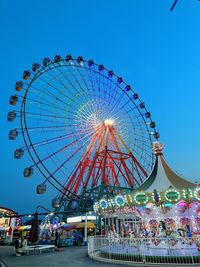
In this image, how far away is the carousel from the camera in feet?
28.4

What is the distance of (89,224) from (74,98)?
13.6 meters

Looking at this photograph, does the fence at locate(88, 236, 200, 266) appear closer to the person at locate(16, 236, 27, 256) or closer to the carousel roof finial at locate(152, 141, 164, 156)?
the person at locate(16, 236, 27, 256)

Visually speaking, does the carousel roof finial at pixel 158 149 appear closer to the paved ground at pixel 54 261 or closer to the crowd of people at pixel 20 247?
the paved ground at pixel 54 261

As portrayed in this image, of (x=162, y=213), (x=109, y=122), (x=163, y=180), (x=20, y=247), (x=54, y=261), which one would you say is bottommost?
(x=54, y=261)

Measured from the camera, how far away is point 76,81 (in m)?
19.2

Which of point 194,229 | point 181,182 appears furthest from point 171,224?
point 181,182

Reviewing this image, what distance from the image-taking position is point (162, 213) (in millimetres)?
11383

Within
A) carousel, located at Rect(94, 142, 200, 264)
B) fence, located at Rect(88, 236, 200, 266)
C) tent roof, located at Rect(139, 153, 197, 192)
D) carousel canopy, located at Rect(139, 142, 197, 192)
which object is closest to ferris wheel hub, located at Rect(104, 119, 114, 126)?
carousel, located at Rect(94, 142, 200, 264)

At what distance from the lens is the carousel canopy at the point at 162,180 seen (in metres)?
11.2

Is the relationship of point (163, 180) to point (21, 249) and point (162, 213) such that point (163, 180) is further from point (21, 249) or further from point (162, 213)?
point (21, 249)

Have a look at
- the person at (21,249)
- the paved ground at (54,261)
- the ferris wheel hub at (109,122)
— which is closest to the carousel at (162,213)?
the paved ground at (54,261)

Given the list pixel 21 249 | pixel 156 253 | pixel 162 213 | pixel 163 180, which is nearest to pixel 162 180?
pixel 163 180

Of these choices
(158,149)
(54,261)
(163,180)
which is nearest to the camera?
(54,261)

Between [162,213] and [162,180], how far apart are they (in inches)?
70.9
